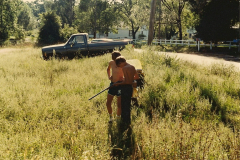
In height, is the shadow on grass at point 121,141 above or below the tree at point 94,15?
below

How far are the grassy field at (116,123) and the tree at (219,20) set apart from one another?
1231 cm

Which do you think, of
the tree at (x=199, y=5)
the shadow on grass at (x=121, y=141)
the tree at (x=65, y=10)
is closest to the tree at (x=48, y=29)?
the tree at (x=199, y=5)

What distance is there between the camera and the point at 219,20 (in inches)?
707

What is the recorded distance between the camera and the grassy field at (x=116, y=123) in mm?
3021

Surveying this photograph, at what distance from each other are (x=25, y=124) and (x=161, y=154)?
3075 mm

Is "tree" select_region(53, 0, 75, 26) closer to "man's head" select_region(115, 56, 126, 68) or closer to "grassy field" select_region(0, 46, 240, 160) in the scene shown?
"grassy field" select_region(0, 46, 240, 160)

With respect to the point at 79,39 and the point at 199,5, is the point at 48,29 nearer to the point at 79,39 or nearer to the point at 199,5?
the point at 79,39

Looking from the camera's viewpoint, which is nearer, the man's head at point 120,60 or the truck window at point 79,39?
the man's head at point 120,60

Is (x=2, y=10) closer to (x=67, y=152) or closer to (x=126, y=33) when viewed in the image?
(x=126, y=33)

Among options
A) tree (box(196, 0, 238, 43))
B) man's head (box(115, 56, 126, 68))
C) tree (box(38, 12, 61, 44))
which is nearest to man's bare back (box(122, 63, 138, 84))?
man's head (box(115, 56, 126, 68))

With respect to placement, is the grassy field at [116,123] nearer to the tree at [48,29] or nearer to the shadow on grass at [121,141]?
the shadow on grass at [121,141]

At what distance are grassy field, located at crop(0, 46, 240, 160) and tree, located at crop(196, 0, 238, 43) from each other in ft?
40.4

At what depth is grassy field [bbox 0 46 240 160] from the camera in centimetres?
302

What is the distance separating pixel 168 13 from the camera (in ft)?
93.3
